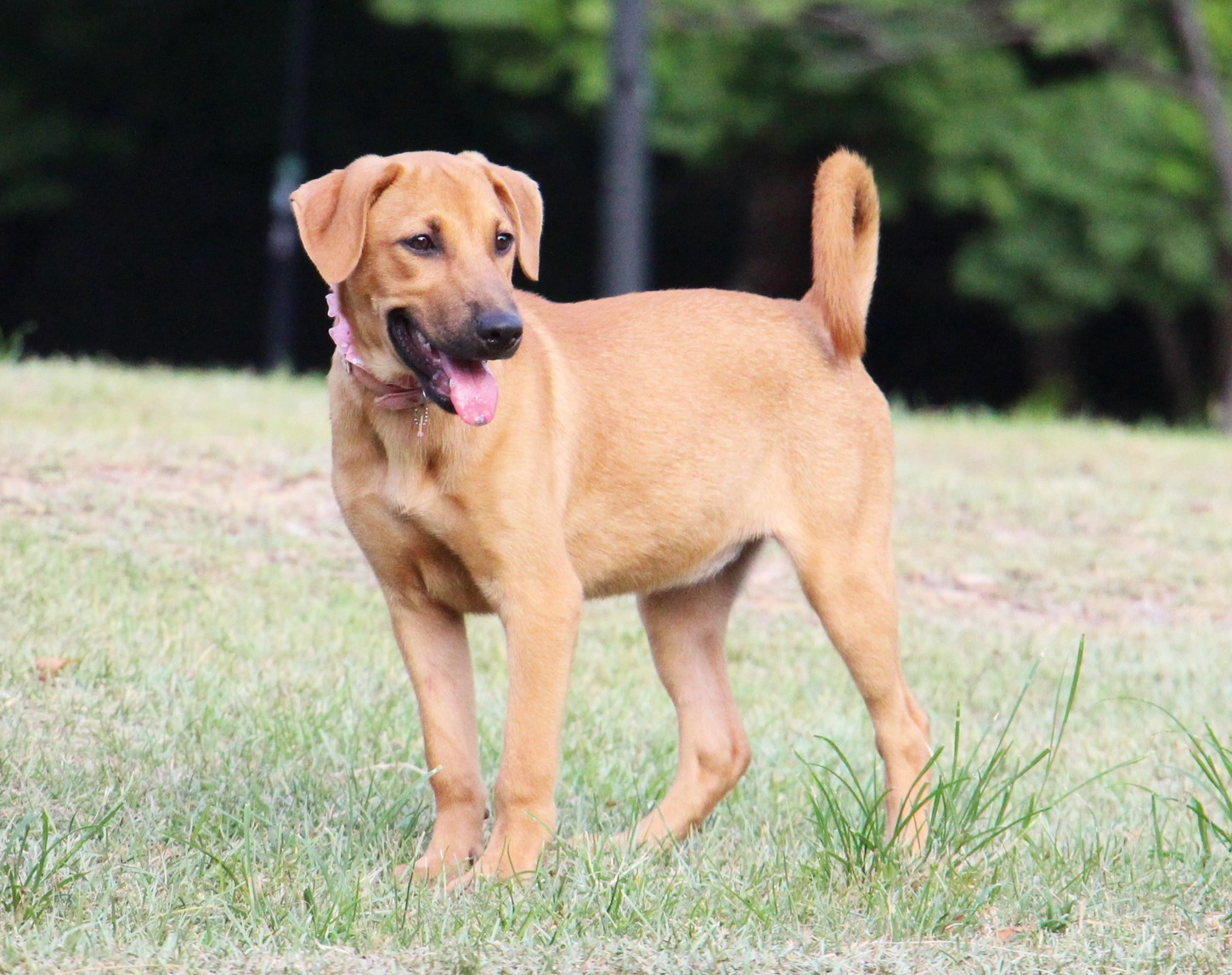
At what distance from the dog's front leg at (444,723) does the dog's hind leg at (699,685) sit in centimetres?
67

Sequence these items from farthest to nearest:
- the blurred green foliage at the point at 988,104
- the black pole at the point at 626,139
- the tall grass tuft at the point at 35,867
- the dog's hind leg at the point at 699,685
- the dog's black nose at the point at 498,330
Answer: the blurred green foliage at the point at 988,104, the black pole at the point at 626,139, the dog's hind leg at the point at 699,685, the dog's black nose at the point at 498,330, the tall grass tuft at the point at 35,867

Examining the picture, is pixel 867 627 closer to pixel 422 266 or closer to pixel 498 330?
pixel 498 330

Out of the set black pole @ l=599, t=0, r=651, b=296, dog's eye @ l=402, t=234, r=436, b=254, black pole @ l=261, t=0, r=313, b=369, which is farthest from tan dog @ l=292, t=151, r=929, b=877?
black pole @ l=261, t=0, r=313, b=369

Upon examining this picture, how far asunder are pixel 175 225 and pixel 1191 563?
18.3m

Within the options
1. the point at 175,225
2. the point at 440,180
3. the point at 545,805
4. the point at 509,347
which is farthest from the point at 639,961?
the point at 175,225

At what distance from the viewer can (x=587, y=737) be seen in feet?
19.7

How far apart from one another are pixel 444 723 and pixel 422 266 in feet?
4.04

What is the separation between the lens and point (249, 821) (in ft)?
14.9

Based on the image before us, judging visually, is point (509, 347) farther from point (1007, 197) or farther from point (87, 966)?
point (1007, 197)

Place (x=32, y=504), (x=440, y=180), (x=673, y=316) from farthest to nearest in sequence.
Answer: (x=32, y=504)
(x=673, y=316)
(x=440, y=180)

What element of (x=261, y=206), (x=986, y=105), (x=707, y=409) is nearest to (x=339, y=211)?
(x=707, y=409)

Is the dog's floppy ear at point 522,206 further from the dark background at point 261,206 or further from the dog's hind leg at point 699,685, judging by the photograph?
the dark background at point 261,206

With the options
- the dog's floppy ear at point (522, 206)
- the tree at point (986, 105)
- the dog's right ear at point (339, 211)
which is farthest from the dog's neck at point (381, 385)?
the tree at point (986, 105)

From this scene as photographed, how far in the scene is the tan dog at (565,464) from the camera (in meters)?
4.41
